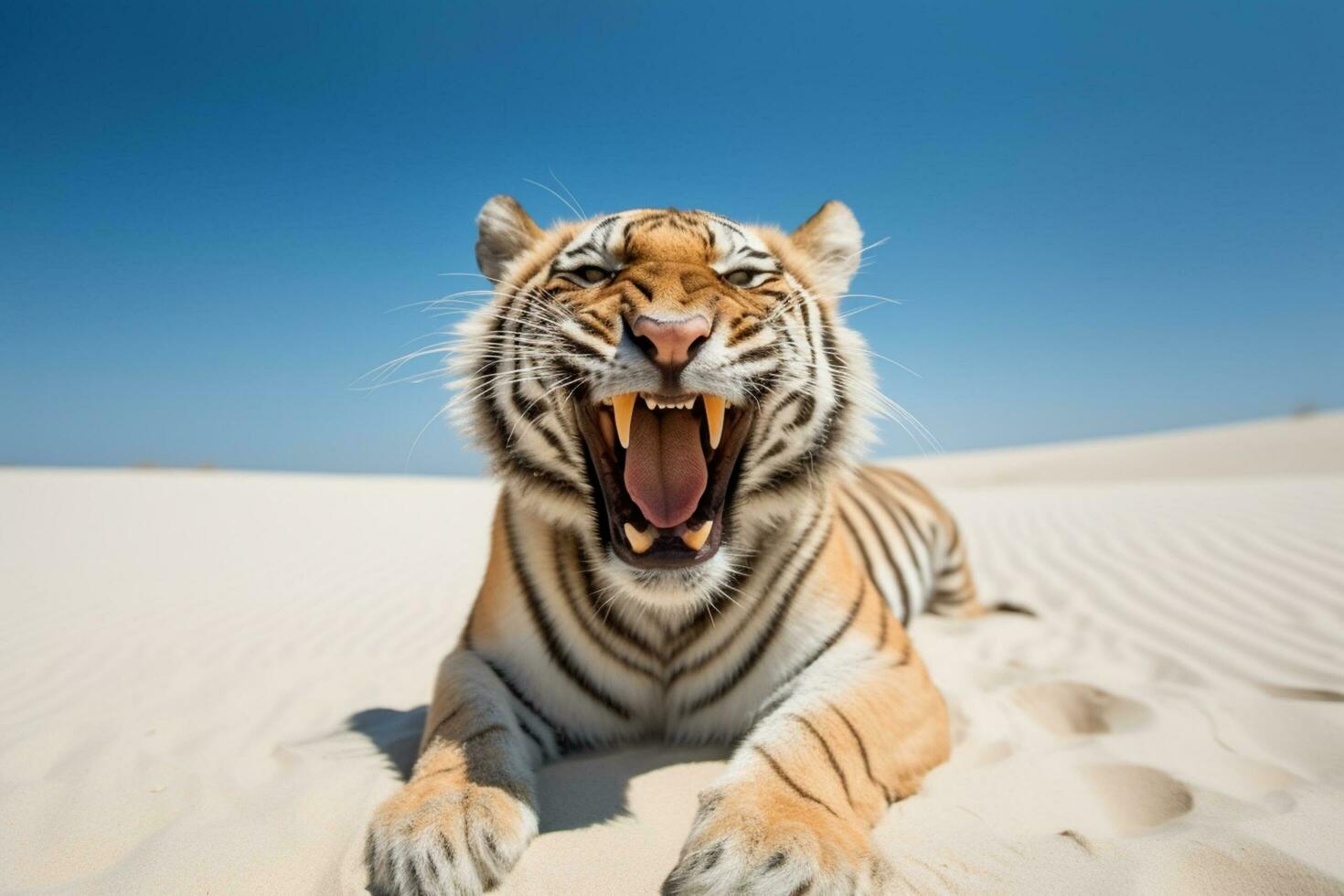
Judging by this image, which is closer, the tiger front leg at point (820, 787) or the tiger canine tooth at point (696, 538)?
the tiger front leg at point (820, 787)

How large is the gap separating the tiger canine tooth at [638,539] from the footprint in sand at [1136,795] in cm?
129

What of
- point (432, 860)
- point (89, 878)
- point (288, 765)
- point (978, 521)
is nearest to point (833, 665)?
point (432, 860)

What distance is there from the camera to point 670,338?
1.67m

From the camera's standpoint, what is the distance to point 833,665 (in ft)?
6.97

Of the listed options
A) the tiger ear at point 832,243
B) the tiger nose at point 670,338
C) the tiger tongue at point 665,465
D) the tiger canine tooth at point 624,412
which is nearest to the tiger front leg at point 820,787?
the tiger tongue at point 665,465

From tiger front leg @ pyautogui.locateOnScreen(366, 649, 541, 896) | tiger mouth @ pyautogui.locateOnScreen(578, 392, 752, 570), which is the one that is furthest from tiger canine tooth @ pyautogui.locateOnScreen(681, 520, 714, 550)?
tiger front leg @ pyautogui.locateOnScreen(366, 649, 541, 896)

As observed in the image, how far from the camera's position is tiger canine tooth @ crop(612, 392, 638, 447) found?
192cm

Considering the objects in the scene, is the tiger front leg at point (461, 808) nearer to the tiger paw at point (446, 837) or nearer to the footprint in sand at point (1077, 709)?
the tiger paw at point (446, 837)

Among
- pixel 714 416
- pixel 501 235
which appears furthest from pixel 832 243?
pixel 501 235

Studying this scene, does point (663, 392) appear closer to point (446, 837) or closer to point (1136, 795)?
point (446, 837)

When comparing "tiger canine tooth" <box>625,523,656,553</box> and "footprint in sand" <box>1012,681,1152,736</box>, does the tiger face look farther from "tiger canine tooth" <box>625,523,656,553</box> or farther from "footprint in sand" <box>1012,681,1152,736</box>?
"footprint in sand" <box>1012,681,1152,736</box>

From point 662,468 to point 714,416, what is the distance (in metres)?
0.20

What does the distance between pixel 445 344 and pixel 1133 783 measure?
2.33 m

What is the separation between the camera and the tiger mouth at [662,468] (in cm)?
193
